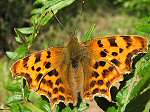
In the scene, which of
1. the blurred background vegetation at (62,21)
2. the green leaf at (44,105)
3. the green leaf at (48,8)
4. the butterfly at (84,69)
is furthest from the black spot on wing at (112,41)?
the blurred background vegetation at (62,21)

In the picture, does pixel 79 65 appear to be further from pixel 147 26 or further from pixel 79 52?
pixel 147 26

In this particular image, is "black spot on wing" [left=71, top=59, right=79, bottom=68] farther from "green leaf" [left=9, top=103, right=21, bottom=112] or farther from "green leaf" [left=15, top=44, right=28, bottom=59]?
"green leaf" [left=9, top=103, right=21, bottom=112]

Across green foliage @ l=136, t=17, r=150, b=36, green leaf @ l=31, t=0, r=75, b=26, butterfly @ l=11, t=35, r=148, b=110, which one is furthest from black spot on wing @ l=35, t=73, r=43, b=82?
green foliage @ l=136, t=17, r=150, b=36

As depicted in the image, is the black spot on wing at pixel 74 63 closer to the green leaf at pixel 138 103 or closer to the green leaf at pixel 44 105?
the green leaf at pixel 44 105

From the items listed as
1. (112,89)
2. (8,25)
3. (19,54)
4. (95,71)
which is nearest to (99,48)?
(95,71)

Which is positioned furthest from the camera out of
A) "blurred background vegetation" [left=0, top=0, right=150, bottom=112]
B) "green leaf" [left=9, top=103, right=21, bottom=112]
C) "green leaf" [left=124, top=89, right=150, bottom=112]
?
"blurred background vegetation" [left=0, top=0, right=150, bottom=112]

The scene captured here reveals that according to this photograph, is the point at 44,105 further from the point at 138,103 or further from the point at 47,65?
the point at 138,103
